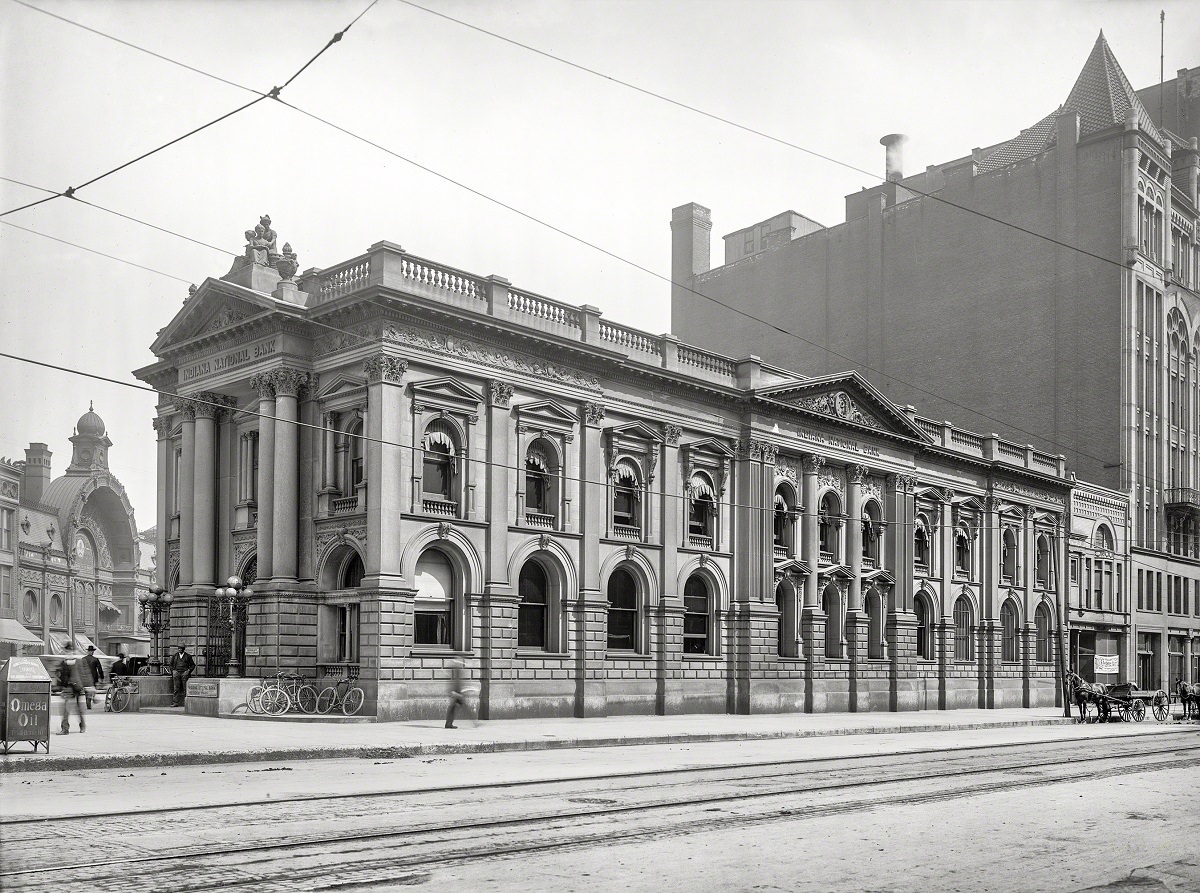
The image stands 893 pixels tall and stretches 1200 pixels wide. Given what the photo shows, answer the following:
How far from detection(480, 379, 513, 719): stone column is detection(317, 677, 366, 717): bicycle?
3.70 m

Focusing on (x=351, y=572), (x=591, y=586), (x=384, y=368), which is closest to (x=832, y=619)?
(x=591, y=586)

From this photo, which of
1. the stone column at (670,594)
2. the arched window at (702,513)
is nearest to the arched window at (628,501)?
the stone column at (670,594)

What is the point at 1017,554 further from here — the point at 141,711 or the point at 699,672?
the point at 141,711

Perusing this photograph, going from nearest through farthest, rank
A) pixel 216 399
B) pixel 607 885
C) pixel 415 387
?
pixel 607 885 < pixel 415 387 < pixel 216 399

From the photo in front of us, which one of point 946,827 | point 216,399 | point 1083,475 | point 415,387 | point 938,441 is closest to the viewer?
point 946,827

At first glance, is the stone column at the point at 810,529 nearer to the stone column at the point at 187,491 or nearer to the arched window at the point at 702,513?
the arched window at the point at 702,513

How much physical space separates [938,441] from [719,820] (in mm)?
41289

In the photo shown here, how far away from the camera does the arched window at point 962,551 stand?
175ft

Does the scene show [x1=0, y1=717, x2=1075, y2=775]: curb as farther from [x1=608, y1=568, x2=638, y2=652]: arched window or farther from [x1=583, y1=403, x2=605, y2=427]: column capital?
[x1=583, y1=403, x2=605, y2=427]: column capital

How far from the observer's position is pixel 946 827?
43.9 feet

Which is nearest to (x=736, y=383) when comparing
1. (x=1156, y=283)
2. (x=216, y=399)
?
(x=216, y=399)

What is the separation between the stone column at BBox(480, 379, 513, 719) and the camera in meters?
34.1

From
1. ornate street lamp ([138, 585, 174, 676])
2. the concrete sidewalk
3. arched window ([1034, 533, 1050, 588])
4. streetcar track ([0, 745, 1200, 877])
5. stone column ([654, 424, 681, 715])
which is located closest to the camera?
streetcar track ([0, 745, 1200, 877])

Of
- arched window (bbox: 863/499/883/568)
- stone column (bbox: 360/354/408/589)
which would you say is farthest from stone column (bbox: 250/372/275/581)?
arched window (bbox: 863/499/883/568)
